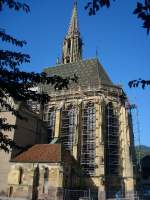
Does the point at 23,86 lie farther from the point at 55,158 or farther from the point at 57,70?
the point at 57,70

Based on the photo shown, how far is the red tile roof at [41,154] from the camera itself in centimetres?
2669

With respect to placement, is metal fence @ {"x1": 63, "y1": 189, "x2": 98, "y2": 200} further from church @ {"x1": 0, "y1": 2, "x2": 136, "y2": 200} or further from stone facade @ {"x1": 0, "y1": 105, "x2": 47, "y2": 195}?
stone facade @ {"x1": 0, "y1": 105, "x2": 47, "y2": 195}

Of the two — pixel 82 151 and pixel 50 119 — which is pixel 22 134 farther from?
pixel 82 151

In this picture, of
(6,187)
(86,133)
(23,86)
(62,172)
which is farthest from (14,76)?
(86,133)

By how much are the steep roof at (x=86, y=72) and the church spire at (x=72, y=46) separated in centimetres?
813

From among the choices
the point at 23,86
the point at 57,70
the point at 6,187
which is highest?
the point at 57,70

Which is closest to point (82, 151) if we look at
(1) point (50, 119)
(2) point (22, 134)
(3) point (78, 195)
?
(3) point (78, 195)

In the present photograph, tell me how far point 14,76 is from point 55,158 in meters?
21.3

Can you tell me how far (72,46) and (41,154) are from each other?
3192 cm

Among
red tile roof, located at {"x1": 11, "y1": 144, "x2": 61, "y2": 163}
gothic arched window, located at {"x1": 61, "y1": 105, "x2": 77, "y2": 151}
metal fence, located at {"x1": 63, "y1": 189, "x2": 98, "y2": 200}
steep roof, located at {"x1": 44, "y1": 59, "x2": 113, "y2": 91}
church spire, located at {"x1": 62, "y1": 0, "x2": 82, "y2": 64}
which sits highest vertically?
church spire, located at {"x1": 62, "y1": 0, "x2": 82, "y2": 64}

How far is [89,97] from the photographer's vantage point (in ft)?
115

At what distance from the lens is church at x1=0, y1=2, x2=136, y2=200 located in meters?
26.0

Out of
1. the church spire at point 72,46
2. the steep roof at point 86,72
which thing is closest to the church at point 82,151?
the steep roof at point 86,72

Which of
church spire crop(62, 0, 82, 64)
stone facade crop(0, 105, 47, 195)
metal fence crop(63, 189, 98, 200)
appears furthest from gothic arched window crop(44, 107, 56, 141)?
church spire crop(62, 0, 82, 64)
